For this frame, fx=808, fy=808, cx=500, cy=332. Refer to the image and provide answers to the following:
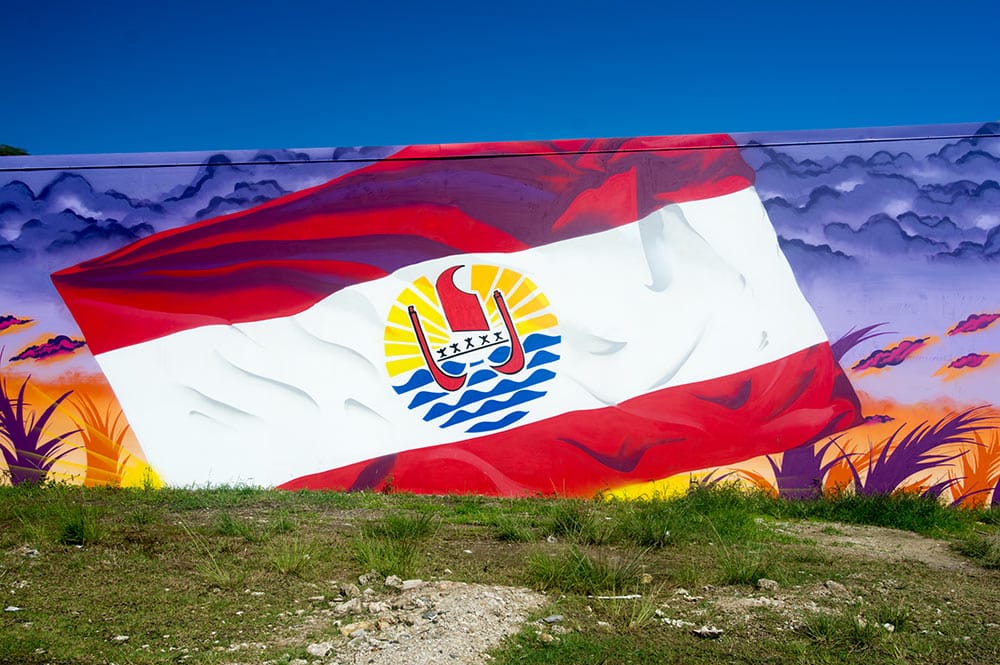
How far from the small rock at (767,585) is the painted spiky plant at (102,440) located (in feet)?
21.1

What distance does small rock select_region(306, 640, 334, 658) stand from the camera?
4004 mm

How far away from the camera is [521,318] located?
8.12 meters

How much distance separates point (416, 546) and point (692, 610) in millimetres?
2093

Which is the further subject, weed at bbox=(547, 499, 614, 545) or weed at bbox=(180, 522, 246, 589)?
weed at bbox=(547, 499, 614, 545)

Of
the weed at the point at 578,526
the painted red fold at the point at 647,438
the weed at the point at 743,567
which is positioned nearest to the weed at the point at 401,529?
the weed at the point at 578,526

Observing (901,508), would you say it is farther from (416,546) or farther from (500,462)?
(416,546)

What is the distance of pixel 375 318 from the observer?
8.24 m

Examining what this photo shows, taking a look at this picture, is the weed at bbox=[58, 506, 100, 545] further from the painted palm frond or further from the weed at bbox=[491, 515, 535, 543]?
the painted palm frond

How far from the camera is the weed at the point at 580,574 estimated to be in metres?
4.91

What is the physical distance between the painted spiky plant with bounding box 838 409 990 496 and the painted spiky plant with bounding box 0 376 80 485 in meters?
8.12

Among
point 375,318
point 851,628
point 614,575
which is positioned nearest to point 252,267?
point 375,318

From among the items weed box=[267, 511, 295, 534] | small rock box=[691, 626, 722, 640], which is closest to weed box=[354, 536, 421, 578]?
weed box=[267, 511, 295, 534]

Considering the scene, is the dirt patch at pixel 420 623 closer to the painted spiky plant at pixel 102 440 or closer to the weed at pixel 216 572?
the weed at pixel 216 572

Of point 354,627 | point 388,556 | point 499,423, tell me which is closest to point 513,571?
point 388,556
